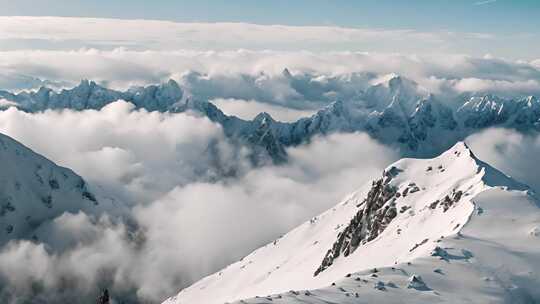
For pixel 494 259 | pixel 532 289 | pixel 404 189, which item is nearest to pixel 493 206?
pixel 494 259

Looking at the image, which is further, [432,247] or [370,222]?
[370,222]

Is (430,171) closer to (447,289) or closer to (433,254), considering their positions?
(433,254)

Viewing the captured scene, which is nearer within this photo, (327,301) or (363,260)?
(327,301)

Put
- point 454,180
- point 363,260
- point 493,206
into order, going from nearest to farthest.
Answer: point 493,206
point 363,260
point 454,180

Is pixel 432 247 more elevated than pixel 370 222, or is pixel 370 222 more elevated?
pixel 432 247

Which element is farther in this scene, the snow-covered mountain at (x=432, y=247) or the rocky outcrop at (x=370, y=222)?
the rocky outcrop at (x=370, y=222)

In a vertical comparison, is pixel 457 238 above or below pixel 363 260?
above

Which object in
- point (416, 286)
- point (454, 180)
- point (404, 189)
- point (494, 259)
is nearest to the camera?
point (416, 286)

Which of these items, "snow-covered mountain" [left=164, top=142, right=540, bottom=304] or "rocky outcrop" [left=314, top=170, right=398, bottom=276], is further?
"rocky outcrop" [left=314, top=170, right=398, bottom=276]
